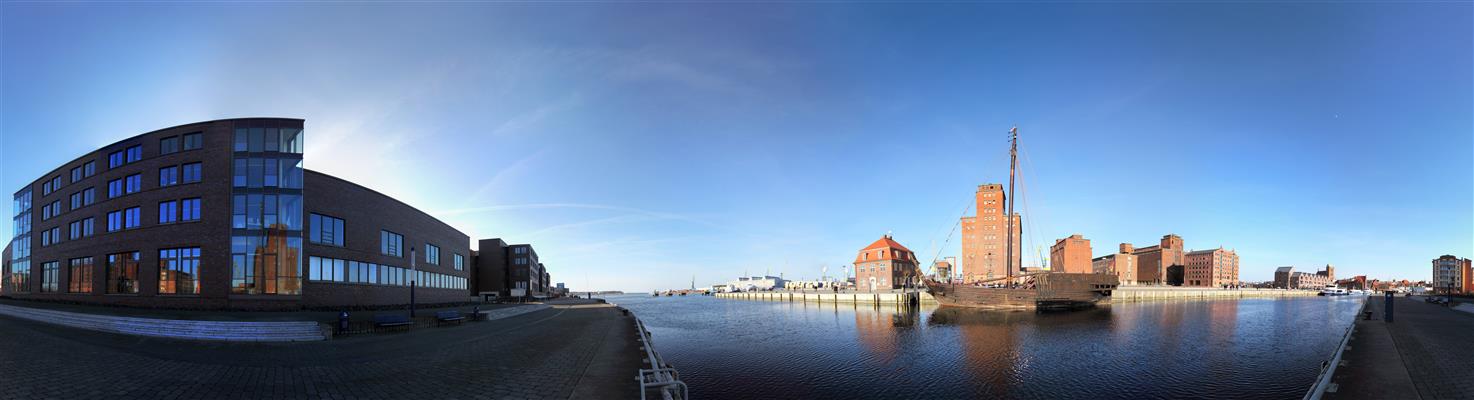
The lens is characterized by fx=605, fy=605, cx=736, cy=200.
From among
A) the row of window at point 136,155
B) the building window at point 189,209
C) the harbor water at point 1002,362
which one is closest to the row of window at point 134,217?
the building window at point 189,209

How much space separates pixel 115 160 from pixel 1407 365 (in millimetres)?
60809

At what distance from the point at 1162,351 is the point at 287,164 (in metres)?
47.1

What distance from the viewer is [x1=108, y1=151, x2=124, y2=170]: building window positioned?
35.9 metres

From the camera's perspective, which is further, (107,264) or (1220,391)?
(107,264)

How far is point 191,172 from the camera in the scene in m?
32.0

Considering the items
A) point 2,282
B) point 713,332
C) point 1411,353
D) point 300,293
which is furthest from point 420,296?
point 1411,353

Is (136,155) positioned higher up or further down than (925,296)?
higher up

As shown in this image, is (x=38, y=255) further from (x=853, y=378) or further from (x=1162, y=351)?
(x=1162, y=351)

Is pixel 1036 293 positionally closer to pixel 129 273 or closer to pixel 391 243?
pixel 391 243

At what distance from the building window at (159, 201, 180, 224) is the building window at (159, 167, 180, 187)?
3.50ft

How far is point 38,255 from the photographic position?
45531 millimetres

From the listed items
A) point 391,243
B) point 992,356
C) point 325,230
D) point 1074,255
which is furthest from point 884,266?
point 325,230

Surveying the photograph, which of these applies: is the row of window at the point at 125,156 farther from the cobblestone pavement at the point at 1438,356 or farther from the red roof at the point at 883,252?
the red roof at the point at 883,252

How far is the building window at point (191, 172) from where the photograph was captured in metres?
31.8
